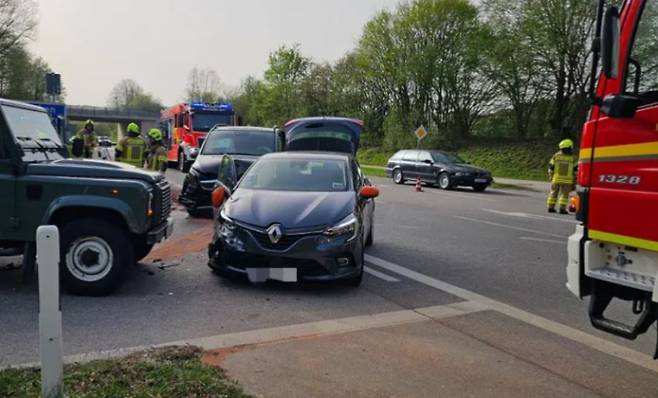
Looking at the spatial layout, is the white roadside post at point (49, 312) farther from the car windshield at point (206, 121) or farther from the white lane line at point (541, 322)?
the car windshield at point (206, 121)

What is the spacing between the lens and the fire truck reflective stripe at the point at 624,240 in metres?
3.61

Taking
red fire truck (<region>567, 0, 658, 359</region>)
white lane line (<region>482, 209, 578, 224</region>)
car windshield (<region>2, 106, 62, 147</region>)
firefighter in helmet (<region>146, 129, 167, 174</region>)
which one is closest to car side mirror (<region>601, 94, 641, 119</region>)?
red fire truck (<region>567, 0, 658, 359</region>)

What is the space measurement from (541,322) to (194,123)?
20.9m

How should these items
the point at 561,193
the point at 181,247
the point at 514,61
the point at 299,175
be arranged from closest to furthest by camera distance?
the point at 299,175, the point at 181,247, the point at 561,193, the point at 514,61

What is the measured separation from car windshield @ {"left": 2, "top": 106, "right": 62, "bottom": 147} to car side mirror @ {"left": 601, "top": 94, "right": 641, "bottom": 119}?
5.50m

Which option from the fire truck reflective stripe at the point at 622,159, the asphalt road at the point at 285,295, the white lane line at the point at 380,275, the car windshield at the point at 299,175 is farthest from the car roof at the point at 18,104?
the fire truck reflective stripe at the point at 622,159

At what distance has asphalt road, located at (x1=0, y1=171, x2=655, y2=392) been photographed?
5039mm

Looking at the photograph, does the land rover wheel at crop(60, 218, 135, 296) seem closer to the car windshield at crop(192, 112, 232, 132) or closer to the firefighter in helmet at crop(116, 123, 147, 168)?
the firefighter in helmet at crop(116, 123, 147, 168)

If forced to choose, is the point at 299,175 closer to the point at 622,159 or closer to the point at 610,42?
the point at 622,159

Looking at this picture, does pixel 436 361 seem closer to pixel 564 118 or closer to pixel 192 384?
pixel 192 384

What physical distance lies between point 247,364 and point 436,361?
4.73ft

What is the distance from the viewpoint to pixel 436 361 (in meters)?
4.58

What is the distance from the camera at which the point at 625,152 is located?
3.81m

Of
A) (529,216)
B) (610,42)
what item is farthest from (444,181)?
(610,42)
